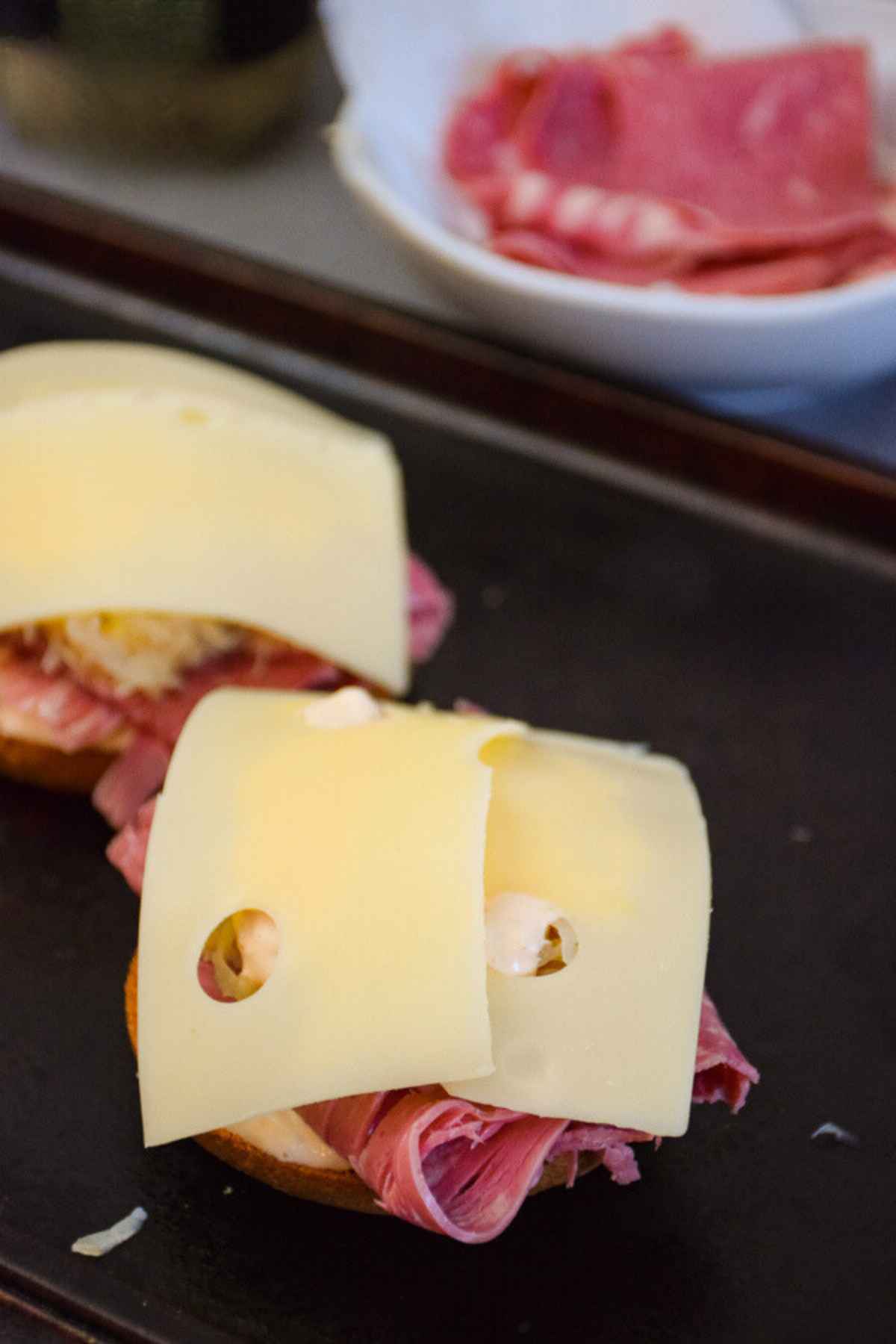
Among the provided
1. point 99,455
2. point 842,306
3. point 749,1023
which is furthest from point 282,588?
point 842,306

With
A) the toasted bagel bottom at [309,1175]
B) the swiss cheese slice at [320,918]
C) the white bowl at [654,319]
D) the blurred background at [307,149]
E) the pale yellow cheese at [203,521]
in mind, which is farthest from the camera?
the blurred background at [307,149]

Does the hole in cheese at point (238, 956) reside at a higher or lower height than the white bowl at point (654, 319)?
lower

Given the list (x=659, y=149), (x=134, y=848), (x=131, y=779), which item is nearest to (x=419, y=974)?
(x=134, y=848)

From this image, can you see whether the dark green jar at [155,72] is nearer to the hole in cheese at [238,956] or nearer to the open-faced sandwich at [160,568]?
the open-faced sandwich at [160,568]

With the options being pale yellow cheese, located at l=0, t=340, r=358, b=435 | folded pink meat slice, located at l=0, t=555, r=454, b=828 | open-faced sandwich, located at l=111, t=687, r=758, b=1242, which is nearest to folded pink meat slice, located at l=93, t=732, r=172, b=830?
folded pink meat slice, located at l=0, t=555, r=454, b=828

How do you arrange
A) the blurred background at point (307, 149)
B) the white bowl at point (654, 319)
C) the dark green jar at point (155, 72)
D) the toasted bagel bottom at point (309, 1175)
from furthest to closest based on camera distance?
the dark green jar at point (155, 72)
the blurred background at point (307, 149)
the white bowl at point (654, 319)
the toasted bagel bottom at point (309, 1175)

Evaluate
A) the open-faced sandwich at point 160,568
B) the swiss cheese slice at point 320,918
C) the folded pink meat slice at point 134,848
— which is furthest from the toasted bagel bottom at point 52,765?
the swiss cheese slice at point 320,918

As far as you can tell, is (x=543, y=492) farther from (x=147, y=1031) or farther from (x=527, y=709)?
(x=147, y=1031)

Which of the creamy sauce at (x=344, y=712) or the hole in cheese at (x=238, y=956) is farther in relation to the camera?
the creamy sauce at (x=344, y=712)
